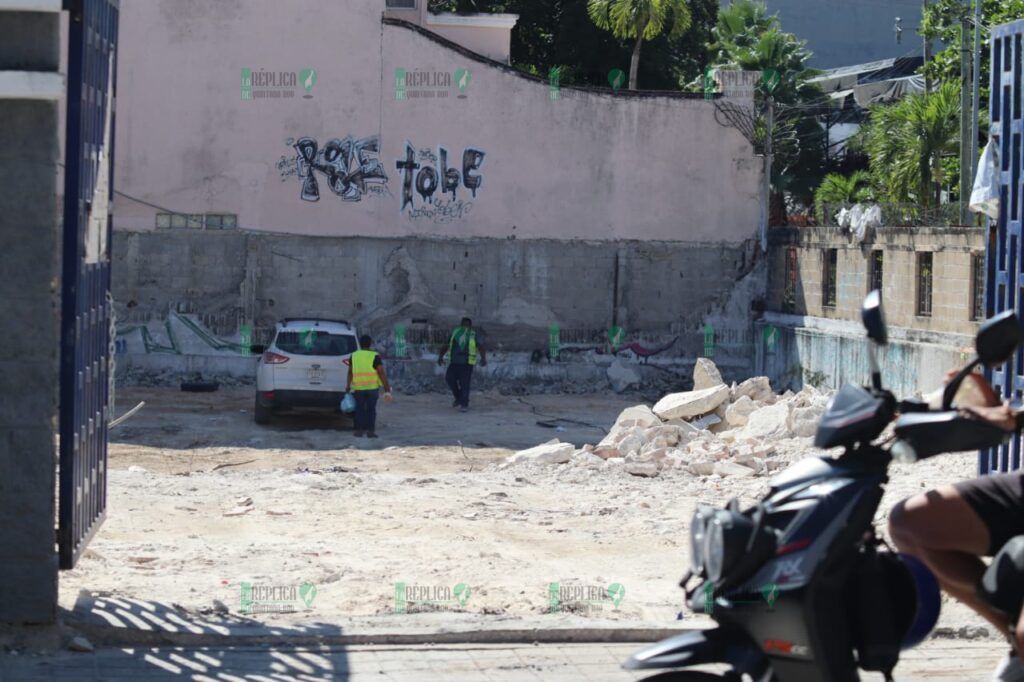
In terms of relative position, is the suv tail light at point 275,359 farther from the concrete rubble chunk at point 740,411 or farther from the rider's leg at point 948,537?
the rider's leg at point 948,537

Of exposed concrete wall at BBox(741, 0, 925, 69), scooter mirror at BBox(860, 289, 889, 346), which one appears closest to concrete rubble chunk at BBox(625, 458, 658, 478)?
scooter mirror at BBox(860, 289, 889, 346)

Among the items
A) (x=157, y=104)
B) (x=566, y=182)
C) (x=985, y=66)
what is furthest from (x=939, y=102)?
(x=157, y=104)

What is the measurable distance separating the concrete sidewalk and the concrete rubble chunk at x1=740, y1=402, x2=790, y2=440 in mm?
7989

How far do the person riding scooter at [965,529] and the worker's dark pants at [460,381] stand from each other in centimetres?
1786

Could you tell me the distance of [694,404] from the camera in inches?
660

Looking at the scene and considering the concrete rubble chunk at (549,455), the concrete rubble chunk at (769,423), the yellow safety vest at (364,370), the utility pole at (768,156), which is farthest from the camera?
the utility pole at (768,156)

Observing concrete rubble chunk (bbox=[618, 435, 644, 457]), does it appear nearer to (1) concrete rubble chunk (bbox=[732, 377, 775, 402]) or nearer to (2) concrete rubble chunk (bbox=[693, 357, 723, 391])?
(1) concrete rubble chunk (bbox=[732, 377, 775, 402])

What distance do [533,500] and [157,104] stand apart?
666 inches

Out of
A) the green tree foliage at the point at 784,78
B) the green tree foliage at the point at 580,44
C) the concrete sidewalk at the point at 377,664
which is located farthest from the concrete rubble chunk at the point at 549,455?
the green tree foliage at the point at 580,44

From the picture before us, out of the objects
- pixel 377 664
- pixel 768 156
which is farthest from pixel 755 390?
pixel 377 664

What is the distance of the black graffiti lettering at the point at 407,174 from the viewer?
86.5 feet

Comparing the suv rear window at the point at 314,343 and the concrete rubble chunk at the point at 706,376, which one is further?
the suv rear window at the point at 314,343

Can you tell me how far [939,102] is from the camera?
90.9ft

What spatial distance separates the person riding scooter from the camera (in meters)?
4.61
